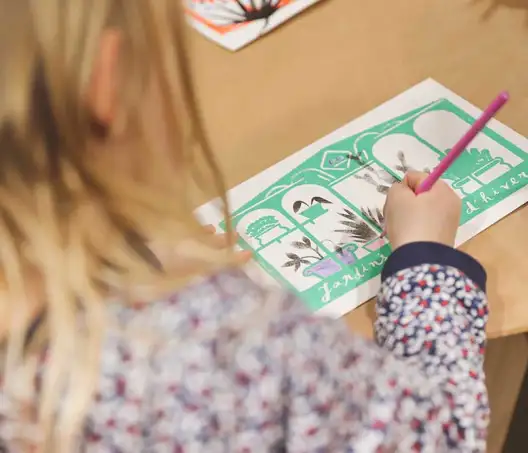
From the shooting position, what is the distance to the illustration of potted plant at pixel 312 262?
2.32 feet

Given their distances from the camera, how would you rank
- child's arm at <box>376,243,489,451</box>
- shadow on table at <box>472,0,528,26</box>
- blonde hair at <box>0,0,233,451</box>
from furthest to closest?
1. shadow on table at <box>472,0,528,26</box>
2. child's arm at <box>376,243,489,451</box>
3. blonde hair at <box>0,0,233,451</box>

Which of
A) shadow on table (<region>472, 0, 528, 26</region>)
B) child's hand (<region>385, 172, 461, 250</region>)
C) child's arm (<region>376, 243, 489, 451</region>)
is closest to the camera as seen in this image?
child's arm (<region>376, 243, 489, 451</region>)

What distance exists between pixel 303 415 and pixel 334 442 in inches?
1.5

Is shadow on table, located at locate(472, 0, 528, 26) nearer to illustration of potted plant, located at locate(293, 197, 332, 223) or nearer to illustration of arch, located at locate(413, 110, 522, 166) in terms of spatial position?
illustration of arch, located at locate(413, 110, 522, 166)

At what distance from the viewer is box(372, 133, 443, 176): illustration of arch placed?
80 centimetres

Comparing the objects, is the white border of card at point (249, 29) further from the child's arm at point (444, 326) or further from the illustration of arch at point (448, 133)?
the child's arm at point (444, 326)

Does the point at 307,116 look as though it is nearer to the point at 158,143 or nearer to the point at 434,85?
the point at 434,85

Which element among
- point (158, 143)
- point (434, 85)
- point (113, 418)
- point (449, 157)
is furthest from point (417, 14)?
point (113, 418)

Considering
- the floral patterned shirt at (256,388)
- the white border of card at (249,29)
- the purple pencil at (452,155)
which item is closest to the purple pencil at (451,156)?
the purple pencil at (452,155)

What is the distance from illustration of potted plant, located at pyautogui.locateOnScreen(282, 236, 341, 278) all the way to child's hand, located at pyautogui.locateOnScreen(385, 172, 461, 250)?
0.06 meters

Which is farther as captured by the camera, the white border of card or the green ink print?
the white border of card

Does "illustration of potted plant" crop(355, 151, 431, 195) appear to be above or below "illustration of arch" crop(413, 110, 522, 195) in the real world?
below

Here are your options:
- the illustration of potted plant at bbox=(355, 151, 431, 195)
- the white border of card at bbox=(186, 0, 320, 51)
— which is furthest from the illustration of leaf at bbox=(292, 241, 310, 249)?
the white border of card at bbox=(186, 0, 320, 51)

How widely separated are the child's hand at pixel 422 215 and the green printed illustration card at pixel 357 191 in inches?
0.8
